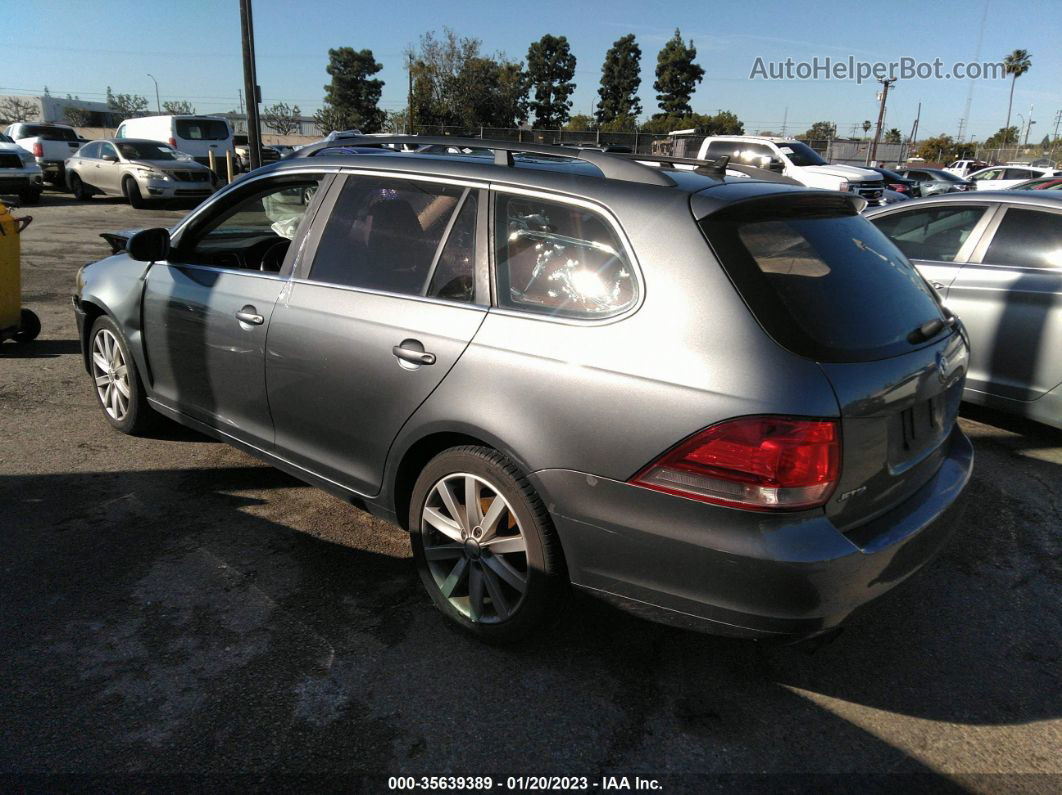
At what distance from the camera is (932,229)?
19.0 ft

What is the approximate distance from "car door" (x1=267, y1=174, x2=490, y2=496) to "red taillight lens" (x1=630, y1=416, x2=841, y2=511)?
98 cm

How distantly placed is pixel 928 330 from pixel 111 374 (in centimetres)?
449

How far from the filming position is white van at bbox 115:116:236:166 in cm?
2267

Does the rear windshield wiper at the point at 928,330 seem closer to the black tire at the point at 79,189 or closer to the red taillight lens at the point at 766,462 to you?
the red taillight lens at the point at 766,462

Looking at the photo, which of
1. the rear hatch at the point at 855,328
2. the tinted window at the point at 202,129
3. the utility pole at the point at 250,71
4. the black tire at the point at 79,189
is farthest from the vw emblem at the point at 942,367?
the tinted window at the point at 202,129

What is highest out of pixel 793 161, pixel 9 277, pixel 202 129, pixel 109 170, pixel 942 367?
pixel 202 129

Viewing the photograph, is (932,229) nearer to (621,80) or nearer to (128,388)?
(128,388)

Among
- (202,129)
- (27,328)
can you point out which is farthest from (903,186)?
(27,328)

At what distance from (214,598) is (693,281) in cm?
228

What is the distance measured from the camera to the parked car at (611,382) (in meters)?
2.18

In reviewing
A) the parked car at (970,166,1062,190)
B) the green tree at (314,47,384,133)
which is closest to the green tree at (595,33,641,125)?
the green tree at (314,47,384,133)

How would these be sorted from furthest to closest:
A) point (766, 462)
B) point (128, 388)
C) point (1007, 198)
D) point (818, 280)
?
1. point (1007, 198)
2. point (128, 388)
3. point (818, 280)
4. point (766, 462)

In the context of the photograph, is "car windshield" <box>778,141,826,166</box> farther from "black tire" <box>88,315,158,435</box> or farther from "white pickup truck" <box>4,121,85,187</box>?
"white pickup truck" <box>4,121,85,187</box>

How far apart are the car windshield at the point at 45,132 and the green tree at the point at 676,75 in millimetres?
52676
